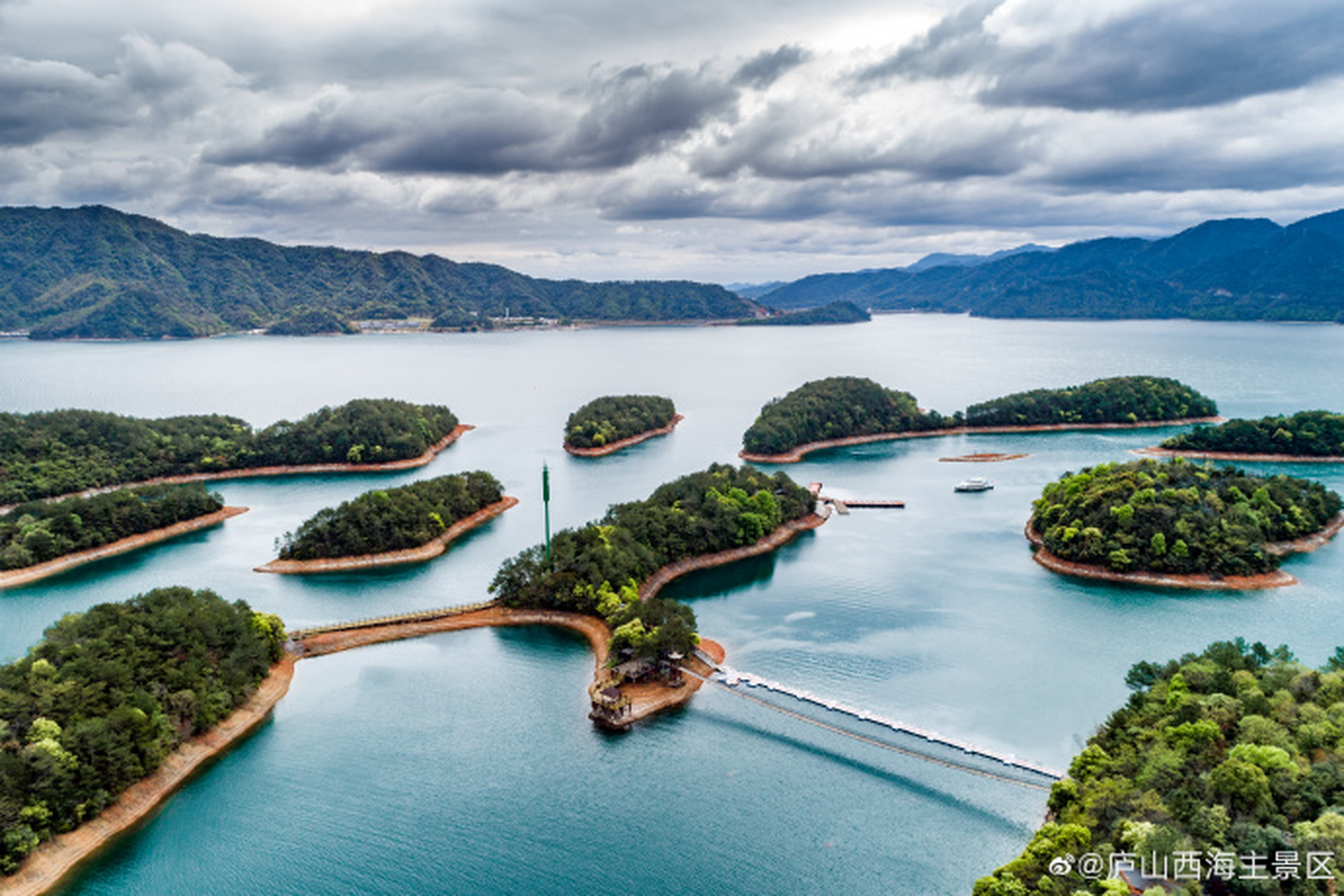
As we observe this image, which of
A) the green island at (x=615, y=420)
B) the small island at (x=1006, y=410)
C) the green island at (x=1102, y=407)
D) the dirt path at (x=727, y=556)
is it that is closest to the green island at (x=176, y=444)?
the green island at (x=615, y=420)

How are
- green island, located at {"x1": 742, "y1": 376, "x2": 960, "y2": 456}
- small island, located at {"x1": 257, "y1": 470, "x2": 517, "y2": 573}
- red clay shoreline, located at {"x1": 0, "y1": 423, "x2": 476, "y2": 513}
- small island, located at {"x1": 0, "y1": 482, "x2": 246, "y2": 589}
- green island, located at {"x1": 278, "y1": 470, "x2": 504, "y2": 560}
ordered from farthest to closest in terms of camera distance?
1. green island, located at {"x1": 742, "y1": 376, "x2": 960, "y2": 456}
2. red clay shoreline, located at {"x1": 0, "y1": 423, "x2": 476, "y2": 513}
3. green island, located at {"x1": 278, "y1": 470, "x2": 504, "y2": 560}
4. small island, located at {"x1": 257, "y1": 470, "x2": 517, "y2": 573}
5. small island, located at {"x1": 0, "y1": 482, "x2": 246, "y2": 589}

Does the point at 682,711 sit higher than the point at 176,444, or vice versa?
the point at 176,444

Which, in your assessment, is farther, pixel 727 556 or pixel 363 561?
pixel 727 556

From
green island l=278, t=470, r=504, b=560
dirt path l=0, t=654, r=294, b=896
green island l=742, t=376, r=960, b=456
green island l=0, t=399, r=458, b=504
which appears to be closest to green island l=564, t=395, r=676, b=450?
green island l=742, t=376, r=960, b=456

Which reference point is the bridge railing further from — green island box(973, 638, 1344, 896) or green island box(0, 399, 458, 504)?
green island box(0, 399, 458, 504)

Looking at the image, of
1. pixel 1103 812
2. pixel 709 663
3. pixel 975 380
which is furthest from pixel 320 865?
pixel 975 380

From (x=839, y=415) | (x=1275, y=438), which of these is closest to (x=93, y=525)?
(x=839, y=415)

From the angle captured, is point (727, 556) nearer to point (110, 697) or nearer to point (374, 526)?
point (374, 526)

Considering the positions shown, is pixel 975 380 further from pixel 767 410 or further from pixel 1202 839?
pixel 1202 839
